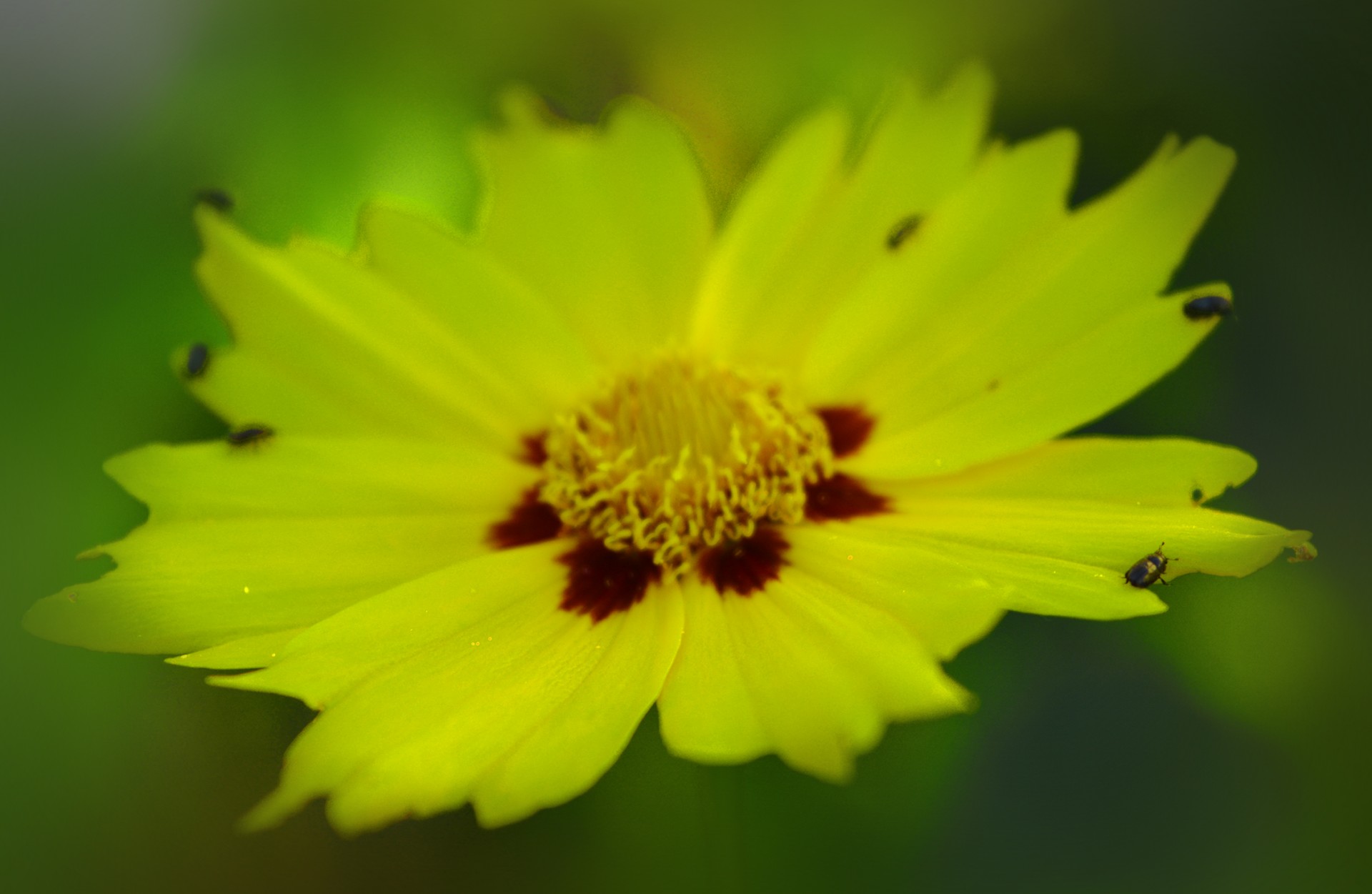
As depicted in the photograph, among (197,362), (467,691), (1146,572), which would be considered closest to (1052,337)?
(1146,572)

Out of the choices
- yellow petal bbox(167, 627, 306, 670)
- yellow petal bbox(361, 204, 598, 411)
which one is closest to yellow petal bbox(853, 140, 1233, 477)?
yellow petal bbox(361, 204, 598, 411)

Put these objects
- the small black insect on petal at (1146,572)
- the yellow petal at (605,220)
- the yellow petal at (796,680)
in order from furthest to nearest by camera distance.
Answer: the yellow petal at (605,220) < the small black insect on petal at (1146,572) < the yellow petal at (796,680)

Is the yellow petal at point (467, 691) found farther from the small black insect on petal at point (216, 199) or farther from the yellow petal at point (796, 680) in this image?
the small black insect on petal at point (216, 199)

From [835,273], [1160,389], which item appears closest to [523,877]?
[835,273]

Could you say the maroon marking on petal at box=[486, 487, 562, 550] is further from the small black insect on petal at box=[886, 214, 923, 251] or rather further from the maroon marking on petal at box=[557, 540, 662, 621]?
the small black insect on petal at box=[886, 214, 923, 251]

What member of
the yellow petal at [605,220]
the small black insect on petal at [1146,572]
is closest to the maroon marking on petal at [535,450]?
the yellow petal at [605,220]

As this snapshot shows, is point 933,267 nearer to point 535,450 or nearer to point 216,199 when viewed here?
point 535,450
